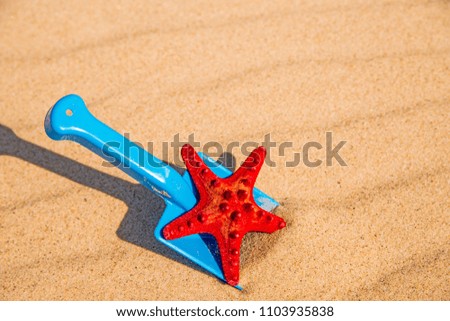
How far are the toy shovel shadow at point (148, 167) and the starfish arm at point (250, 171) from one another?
0.13 metres

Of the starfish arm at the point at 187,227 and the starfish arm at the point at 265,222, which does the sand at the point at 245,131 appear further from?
the starfish arm at the point at 187,227

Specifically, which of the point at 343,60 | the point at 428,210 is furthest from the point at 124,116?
the point at 428,210

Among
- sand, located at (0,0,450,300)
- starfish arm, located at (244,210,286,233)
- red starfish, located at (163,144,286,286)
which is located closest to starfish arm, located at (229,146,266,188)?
red starfish, located at (163,144,286,286)

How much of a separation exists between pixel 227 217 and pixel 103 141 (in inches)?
20.9

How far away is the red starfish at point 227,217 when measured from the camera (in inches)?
73.0

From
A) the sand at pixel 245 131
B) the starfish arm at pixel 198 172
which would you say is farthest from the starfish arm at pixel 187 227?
the sand at pixel 245 131

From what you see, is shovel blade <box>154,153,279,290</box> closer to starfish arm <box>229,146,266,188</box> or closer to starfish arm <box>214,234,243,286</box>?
starfish arm <box>214,234,243,286</box>

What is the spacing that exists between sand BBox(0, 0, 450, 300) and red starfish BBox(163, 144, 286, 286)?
130 millimetres

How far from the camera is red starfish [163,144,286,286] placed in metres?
1.85

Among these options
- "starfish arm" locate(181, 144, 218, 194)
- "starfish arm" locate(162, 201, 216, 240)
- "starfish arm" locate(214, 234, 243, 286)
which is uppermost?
"starfish arm" locate(181, 144, 218, 194)

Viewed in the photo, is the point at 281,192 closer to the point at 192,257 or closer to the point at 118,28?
the point at 192,257

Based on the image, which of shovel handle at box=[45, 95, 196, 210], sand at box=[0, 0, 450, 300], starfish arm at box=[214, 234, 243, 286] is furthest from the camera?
sand at box=[0, 0, 450, 300]

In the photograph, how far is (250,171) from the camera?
192 centimetres

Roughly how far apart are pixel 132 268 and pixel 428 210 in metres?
1.25
